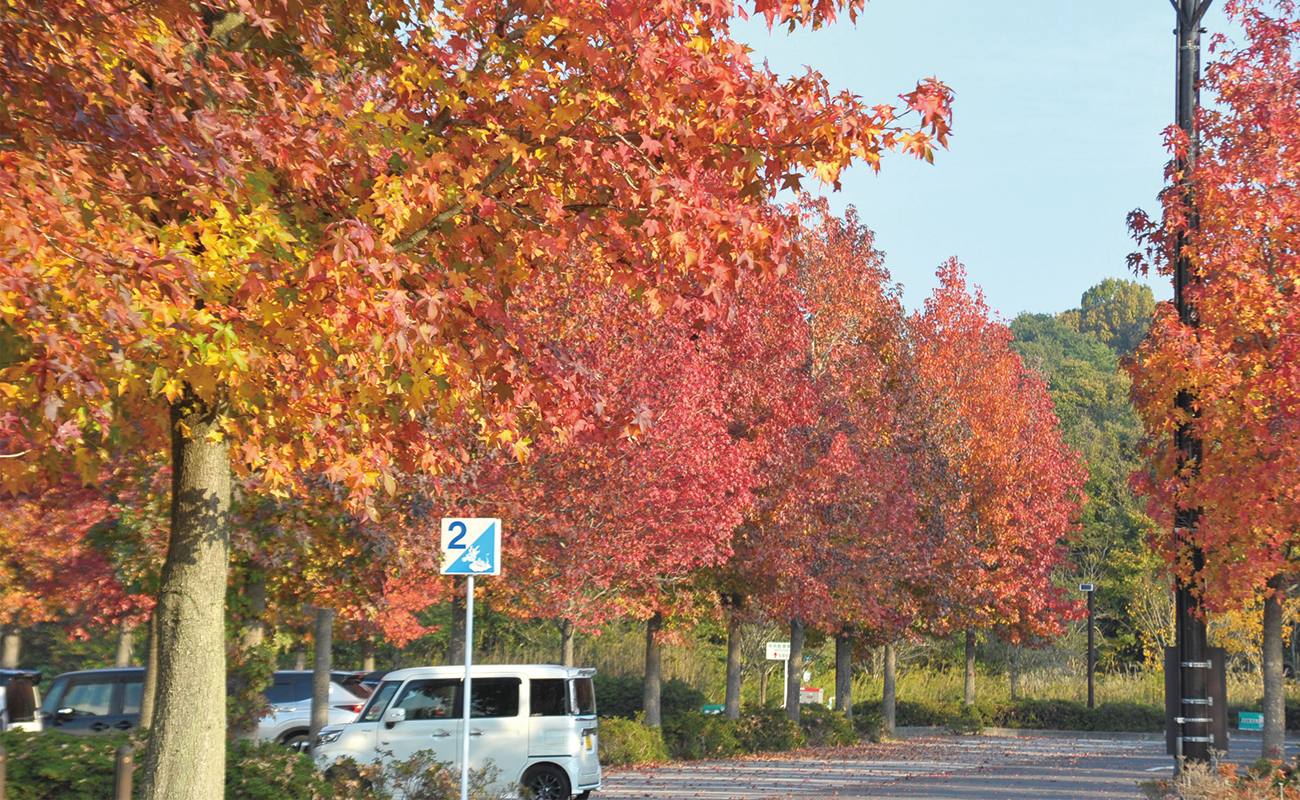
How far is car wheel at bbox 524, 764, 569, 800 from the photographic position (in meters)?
14.9

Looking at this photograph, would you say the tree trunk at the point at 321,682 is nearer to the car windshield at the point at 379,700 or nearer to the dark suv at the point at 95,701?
the dark suv at the point at 95,701

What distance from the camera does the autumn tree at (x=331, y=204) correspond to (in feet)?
20.9

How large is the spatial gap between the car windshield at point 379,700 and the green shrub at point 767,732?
1251cm

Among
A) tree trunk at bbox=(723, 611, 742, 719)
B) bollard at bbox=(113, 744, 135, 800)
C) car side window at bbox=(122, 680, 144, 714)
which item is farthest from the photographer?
tree trunk at bbox=(723, 611, 742, 719)

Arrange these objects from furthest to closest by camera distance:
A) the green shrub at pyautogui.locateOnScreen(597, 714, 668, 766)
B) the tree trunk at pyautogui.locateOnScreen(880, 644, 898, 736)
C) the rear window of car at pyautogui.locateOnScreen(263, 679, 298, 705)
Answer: the tree trunk at pyautogui.locateOnScreen(880, 644, 898, 736)
the green shrub at pyautogui.locateOnScreen(597, 714, 668, 766)
the rear window of car at pyautogui.locateOnScreen(263, 679, 298, 705)

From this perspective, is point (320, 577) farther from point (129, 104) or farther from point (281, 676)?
point (129, 104)

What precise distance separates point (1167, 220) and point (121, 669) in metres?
16.7

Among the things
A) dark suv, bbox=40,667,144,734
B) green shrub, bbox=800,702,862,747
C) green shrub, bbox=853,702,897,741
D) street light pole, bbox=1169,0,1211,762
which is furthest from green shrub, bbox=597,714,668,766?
street light pole, bbox=1169,0,1211,762

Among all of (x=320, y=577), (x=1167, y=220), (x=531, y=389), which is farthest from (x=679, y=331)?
(x=531, y=389)

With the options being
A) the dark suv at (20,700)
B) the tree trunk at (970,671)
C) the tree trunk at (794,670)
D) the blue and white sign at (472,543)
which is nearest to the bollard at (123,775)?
the blue and white sign at (472,543)

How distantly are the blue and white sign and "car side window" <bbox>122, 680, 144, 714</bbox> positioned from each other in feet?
34.1

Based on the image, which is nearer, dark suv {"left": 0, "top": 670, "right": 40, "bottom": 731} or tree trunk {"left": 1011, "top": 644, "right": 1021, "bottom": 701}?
dark suv {"left": 0, "top": 670, "right": 40, "bottom": 731}

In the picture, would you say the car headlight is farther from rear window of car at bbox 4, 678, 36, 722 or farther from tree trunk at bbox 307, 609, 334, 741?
rear window of car at bbox 4, 678, 36, 722

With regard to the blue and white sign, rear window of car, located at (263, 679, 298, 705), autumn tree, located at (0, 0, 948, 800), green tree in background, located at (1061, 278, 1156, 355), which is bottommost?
rear window of car, located at (263, 679, 298, 705)
